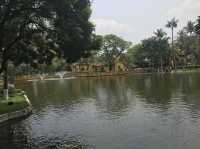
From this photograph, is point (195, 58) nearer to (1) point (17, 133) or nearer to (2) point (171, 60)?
(2) point (171, 60)

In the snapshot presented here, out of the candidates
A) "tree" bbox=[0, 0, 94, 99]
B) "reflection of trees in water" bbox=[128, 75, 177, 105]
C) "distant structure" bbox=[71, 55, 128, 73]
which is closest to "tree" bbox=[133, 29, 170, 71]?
"distant structure" bbox=[71, 55, 128, 73]

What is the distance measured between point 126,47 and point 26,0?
12664cm

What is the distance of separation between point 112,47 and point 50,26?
4804 inches

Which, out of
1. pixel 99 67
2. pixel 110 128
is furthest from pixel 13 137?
pixel 99 67

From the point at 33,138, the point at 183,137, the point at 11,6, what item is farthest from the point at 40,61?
the point at 183,137

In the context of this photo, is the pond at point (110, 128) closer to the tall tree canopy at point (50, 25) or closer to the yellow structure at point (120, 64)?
the tall tree canopy at point (50, 25)

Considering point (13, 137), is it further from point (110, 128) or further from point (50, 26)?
point (50, 26)

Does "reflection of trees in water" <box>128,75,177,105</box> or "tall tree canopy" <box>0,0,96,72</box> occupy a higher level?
"tall tree canopy" <box>0,0,96,72</box>

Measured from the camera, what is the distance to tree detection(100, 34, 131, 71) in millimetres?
151250

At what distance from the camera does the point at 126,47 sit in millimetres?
155000

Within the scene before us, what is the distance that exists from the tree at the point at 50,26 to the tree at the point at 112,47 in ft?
383

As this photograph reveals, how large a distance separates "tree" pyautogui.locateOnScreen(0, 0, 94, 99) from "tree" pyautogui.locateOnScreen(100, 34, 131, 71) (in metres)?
117

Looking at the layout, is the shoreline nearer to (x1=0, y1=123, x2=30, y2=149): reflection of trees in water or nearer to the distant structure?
(x1=0, y1=123, x2=30, y2=149): reflection of trees in water

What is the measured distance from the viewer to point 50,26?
30.7m
